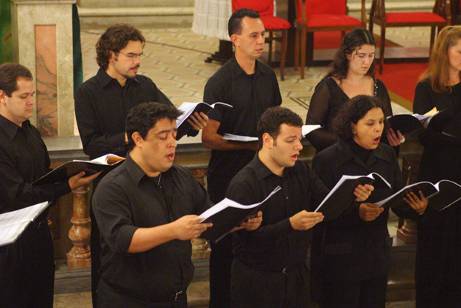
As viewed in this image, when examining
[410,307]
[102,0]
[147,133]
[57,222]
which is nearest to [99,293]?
[147,133]

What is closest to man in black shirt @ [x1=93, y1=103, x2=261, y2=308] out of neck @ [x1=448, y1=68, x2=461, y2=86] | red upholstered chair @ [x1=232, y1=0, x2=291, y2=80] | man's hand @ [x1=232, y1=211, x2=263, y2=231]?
man's hand @ [x1=232, y1=211, x2=263, y2=231]

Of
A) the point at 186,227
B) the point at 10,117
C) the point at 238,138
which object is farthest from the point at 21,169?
the point at 238,138

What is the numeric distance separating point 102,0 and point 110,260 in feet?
28.8

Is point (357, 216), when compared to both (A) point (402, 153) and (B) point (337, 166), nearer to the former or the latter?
(B) point (337, 166)

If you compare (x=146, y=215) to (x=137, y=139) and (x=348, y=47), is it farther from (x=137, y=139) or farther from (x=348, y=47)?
(x=348, y=47)

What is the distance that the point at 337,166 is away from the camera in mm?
5070

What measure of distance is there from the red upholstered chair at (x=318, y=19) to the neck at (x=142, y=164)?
5587 millimetres

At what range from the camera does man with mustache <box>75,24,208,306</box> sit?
507cm

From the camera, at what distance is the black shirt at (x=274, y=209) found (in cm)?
470

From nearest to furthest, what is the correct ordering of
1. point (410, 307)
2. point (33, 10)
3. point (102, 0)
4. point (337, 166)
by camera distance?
1. point (337, 166)
2. point (33, 10)
3. point (410, 307)
4. point (102, 0)

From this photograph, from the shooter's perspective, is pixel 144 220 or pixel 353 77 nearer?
pixel 144 220

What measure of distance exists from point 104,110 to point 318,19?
5.15m

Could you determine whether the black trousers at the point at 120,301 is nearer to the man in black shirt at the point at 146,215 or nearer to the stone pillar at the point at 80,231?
the man in black shirt at the point at 146,215

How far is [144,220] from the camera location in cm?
426
